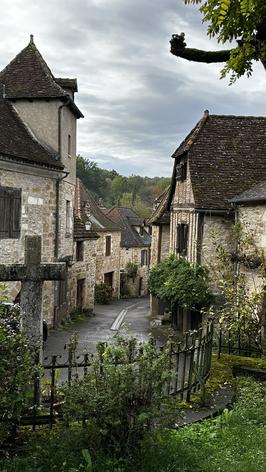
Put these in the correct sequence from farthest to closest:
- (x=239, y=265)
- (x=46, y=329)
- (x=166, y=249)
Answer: (x=166, y=249) → (x=46, y=329) → (x=239, y=265)

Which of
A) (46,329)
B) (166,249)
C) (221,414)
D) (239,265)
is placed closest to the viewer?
(221,414)

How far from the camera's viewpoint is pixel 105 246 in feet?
117

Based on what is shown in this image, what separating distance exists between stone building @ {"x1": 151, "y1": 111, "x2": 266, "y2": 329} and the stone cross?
10731mm

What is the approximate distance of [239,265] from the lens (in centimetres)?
1523

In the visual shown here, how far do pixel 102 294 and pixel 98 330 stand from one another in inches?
520

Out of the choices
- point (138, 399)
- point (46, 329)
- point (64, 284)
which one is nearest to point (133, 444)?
point (138, 399)

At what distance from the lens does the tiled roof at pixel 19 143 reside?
14859 millimetres

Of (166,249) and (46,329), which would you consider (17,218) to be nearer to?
(46,329)

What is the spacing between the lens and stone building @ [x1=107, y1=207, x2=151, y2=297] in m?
41.4

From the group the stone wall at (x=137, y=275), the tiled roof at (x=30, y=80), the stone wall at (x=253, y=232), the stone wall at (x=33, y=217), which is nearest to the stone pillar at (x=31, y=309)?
the stone wall at (x=253, y=232)

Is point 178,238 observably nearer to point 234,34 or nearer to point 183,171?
point 183,171

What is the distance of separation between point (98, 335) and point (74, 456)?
14854 mm

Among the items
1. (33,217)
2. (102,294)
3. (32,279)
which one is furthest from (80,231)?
(32,279)

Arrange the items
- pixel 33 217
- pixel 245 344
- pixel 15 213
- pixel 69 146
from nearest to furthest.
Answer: pixel 245 344
pixel 15 213
pixel 33 217
pixel 69 146
